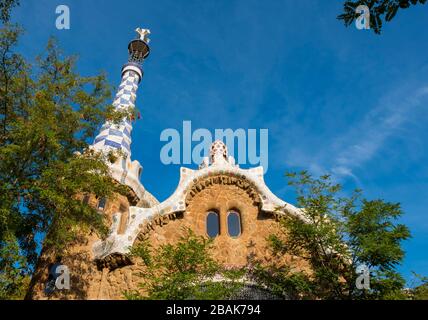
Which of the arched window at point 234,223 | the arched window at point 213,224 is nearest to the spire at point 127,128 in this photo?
the arched window at point 213,224

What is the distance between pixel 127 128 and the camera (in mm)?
15703

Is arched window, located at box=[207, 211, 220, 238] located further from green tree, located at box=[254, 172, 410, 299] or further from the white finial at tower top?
the white finial at tower top

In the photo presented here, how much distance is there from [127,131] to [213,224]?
690cm

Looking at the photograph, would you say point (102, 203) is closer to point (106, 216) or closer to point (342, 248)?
point (106, 216)

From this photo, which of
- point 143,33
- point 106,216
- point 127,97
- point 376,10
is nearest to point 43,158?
point 106,216

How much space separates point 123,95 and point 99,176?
9.97 metres

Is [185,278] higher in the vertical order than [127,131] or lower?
lower

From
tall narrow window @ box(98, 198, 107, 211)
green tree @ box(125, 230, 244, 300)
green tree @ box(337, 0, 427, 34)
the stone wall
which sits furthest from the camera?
tall narrow window @ box(98, 198, 107, 211)

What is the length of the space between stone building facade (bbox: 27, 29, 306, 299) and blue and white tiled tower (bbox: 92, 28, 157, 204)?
1.49 m

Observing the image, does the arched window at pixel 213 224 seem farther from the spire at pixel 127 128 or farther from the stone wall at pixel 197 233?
the spire at pixel 127 128

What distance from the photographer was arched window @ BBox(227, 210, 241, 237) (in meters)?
10.1

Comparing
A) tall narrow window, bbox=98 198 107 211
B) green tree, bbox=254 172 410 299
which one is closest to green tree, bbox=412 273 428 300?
green tree, bbox=254 172 410 299

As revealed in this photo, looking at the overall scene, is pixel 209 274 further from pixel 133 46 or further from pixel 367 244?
pixel 133 46
